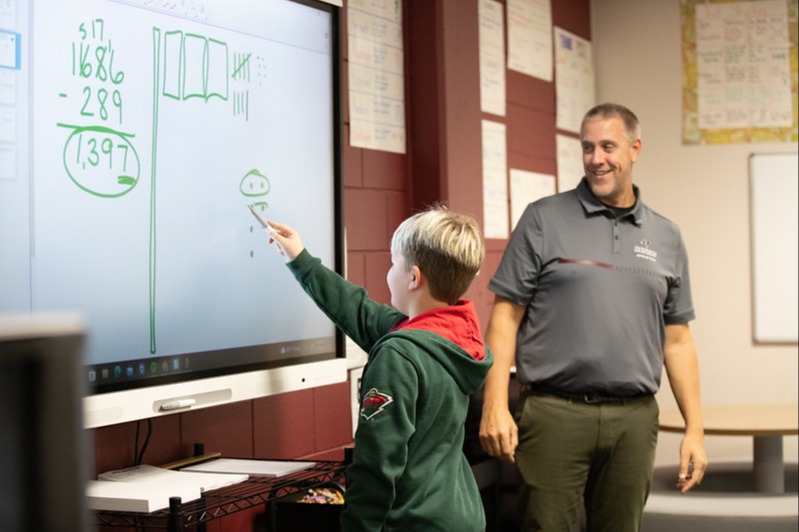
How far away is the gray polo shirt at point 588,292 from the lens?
2.53 meters

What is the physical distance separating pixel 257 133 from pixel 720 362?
9.80 ft

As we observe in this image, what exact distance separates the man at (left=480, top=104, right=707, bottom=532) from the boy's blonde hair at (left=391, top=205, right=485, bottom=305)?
0.75m

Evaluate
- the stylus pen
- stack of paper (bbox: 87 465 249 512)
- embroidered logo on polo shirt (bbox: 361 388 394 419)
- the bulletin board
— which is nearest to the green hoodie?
embroidered logo on polo shirt (bbox: 361 388 394 419)

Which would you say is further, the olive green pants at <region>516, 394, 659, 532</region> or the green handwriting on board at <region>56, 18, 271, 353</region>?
the olive green pants at <region>516, 394, 659, 532</region>

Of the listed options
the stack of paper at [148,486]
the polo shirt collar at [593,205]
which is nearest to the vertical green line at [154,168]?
the stack of paper at [148,486]

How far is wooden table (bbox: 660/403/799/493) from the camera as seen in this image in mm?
3234

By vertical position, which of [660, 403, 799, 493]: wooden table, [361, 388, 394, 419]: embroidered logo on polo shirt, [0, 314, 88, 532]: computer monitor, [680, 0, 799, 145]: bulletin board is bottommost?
[660, 403, 799, 493]: wooden table

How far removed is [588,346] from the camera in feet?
8.27

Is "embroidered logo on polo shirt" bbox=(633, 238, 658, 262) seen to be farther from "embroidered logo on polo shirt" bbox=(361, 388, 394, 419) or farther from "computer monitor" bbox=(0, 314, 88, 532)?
"computer monitor" bbox=(0, 314, 88, 532)

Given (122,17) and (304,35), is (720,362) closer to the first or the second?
(304,35)

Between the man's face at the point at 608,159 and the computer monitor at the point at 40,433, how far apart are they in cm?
239

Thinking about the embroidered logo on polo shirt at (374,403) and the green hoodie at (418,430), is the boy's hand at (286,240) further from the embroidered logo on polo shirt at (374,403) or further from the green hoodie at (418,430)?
the embroidered logo on polo shirt at (374,403)

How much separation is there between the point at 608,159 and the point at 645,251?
10.9 inches

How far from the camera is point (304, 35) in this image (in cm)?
220
